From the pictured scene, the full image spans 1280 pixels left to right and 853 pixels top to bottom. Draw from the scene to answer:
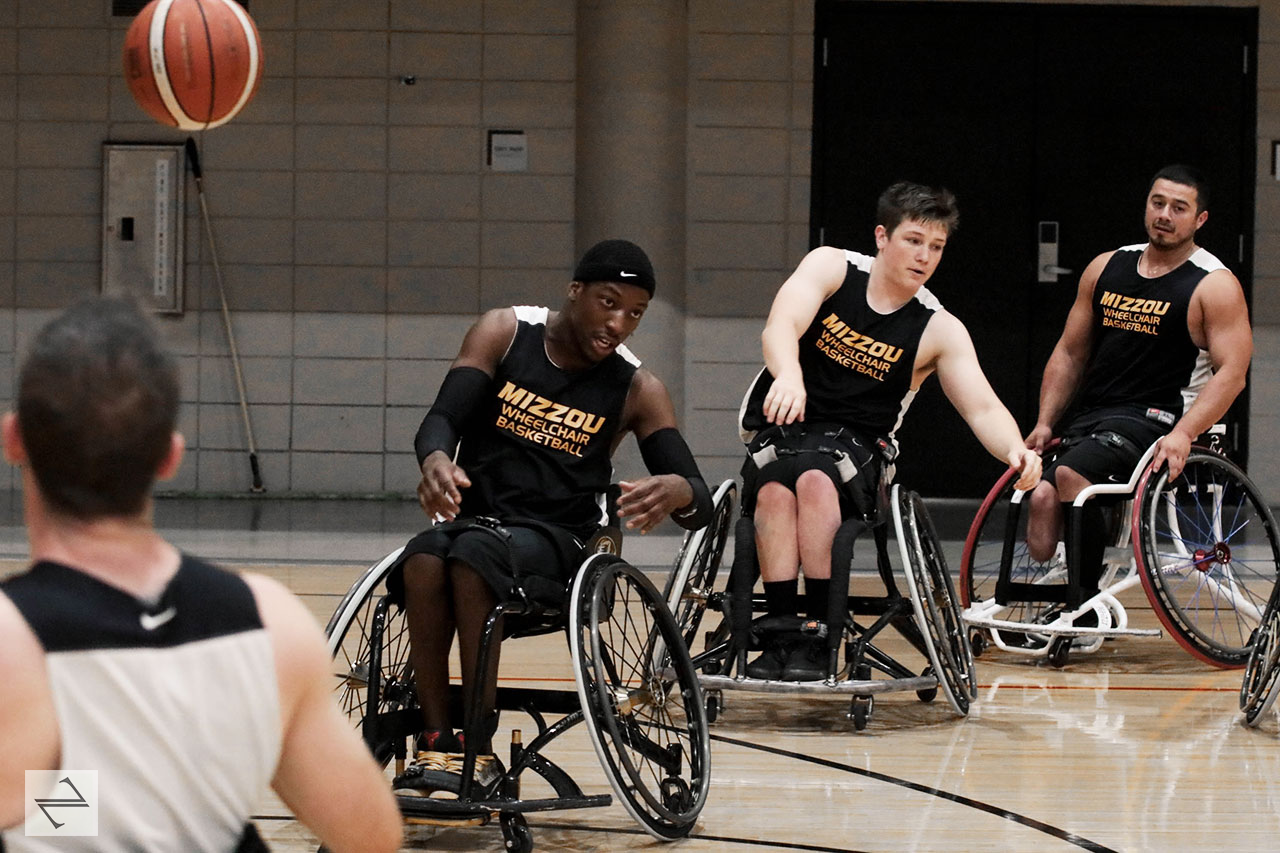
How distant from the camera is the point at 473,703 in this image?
2.54 meters

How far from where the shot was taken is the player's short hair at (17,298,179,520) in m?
1.05

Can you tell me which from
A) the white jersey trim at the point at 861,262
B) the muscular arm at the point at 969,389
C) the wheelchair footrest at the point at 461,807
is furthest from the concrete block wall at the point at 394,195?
the wheelchair footrest at the point at 461,807

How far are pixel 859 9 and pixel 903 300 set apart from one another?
3.99 metres

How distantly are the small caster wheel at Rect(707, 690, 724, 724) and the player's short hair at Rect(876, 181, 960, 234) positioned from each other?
3.73 feet

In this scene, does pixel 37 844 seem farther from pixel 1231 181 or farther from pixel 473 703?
pixel 1231 181

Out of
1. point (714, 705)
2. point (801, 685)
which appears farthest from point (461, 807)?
point (714, 705)

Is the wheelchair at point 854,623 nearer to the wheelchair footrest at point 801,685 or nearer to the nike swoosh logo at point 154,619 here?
the wheelchair footrest at point 801,685

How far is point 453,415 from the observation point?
286cm

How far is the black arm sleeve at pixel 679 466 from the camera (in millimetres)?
2842

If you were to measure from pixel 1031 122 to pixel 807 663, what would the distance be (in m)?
4.63

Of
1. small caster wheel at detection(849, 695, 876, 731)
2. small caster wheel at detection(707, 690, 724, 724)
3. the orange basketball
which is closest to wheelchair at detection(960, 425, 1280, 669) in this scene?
small caster wheel at detection(849, 695, 876, 731)

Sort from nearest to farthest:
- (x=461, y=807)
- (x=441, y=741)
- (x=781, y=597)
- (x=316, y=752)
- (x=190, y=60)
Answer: (x=316, y=752) < (x=461, y=807) < (x=441, y=741) < (x=781, y=597) < (x=190, y=60)

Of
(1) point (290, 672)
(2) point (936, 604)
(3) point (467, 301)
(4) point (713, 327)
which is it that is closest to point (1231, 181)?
(4) point (713, 327)

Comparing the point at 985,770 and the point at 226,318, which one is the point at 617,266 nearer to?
the point at 985,770
